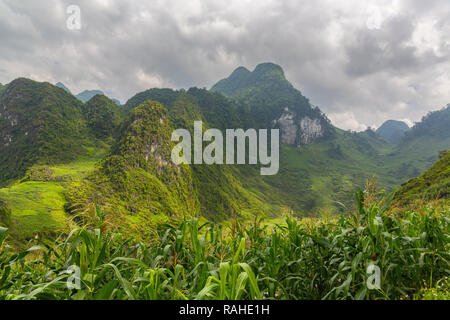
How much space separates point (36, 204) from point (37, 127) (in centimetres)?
11348

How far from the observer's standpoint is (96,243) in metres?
2.64

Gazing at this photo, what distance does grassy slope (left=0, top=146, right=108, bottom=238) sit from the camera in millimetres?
57156

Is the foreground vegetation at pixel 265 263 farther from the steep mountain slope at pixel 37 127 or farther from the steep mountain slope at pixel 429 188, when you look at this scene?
the steep mountain slope at pixel 37 127

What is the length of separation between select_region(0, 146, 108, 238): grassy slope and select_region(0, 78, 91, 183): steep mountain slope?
51.3 metres

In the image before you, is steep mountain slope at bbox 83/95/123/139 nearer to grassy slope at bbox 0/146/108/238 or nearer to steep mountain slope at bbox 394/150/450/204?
grassy slope at bbox 0/146/108/238

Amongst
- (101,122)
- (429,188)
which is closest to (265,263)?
(429,188)

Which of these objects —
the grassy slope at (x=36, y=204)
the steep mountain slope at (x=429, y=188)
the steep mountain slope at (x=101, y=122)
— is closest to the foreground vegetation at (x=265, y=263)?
the steep mountain slope at (x=429, y=188)

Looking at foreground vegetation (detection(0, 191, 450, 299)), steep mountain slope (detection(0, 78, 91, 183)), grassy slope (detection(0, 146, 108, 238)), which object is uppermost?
steep mountain slope (detection(0, 78, 91, 183))

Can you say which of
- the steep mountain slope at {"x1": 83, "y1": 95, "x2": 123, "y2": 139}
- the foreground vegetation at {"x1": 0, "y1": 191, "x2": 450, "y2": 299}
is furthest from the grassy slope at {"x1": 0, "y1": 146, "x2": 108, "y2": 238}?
the steep mountain slope at {"x1": 83, "y1": 95, "x2": 123, "y2": 139}

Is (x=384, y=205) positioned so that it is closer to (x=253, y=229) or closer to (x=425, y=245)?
(x=425, y=245)

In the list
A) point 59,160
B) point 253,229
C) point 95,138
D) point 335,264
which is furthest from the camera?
point 95,138

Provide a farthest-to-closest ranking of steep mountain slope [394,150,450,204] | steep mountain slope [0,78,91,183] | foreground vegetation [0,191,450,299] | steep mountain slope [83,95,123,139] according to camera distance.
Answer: steep mountain slope [83,95,123,139]
steep mountain slope [0,78,91,183]
steep mountain slope [394,150,450,204]
foreground vegetation [0,191,450,299]
